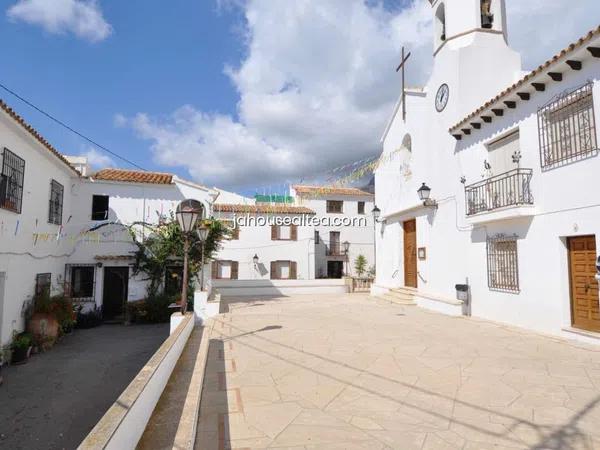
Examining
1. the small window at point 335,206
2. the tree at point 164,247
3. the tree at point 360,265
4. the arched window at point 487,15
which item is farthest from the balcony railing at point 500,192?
the small window at point 335,206

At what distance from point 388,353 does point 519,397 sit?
7.40 ft

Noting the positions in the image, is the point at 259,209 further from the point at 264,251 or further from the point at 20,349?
the point at 20,349

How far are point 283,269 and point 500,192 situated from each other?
19.7 meters

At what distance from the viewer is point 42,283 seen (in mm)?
12320

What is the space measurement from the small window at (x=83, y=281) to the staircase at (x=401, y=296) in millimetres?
11717

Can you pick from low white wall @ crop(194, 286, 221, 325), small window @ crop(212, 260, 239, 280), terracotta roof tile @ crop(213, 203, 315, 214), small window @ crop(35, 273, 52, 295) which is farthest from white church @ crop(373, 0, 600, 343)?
small window @ crop(212, 260, 239, 280)

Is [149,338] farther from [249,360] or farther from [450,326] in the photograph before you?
[450,326]

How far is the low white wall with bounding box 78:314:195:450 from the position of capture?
2.29m

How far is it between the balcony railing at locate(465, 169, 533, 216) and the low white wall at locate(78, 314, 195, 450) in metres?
7.62

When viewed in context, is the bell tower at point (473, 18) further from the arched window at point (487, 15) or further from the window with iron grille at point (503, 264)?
the window with iron grille at point (503, 264)

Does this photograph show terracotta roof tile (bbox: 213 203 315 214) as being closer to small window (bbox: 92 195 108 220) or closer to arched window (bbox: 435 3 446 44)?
small window (bbox: 92 195 108 220)

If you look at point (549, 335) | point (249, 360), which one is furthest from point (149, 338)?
point (549, 335)

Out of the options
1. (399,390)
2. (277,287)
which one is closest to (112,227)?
(277,287)

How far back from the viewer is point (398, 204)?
14.7 metres
